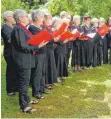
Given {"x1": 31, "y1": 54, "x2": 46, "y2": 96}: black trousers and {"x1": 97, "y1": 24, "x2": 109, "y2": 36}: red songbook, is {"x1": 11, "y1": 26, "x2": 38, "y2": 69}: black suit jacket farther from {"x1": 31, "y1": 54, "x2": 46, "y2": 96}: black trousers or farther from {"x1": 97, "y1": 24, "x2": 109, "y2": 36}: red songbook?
{"x1": 97, "y1": 24, "x2": 109, "y2": 36}: red songbook

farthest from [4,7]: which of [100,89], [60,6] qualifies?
[100,89]

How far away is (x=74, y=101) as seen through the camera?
9.10 metres

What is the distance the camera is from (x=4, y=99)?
30.2ft

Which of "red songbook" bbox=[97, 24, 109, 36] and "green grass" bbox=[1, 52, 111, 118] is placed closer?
"green grass" bbox=[1, 52, 111, 118]

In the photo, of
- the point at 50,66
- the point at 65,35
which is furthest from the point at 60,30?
the point at 50,66

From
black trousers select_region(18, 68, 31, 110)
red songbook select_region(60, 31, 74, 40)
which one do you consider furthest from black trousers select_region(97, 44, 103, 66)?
black trousers select_region(18, 68, 31, 110)

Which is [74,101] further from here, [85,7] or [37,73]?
[85,7]

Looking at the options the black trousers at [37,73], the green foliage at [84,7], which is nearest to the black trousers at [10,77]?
the black trousers at [37,73]

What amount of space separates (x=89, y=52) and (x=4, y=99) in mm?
4451

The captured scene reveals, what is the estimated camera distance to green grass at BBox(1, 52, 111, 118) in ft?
26.5

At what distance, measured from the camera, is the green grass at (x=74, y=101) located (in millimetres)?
8077

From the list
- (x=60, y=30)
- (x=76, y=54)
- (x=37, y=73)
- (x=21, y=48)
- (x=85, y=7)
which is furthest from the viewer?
(x=85, y=7)

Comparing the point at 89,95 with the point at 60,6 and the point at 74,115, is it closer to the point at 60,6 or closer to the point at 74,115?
the point at 74,115

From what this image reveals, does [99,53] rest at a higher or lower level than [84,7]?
lower
